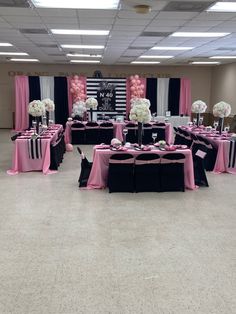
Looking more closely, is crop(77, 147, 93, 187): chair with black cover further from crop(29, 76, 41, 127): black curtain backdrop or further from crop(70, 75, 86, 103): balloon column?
crop(29, 76, 41, 127): black curtain backdrop

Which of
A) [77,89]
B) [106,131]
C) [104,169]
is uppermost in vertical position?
[77,89]

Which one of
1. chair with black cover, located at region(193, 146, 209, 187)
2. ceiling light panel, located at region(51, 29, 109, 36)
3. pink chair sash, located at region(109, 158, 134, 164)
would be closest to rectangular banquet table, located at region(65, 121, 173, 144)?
ceiling light panel, located at region(51, 29, 109, 36)

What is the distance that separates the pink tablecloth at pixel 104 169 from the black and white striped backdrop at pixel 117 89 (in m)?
9.27

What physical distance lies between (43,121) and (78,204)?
5145mm

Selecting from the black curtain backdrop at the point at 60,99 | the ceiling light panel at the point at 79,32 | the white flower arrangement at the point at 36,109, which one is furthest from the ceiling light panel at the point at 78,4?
the black curtain backdrop at the point at 60,99

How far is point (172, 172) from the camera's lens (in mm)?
6242

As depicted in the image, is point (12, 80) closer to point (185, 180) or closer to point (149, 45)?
Result: point (149, 45)

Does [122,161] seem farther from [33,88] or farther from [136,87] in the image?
[33,88]

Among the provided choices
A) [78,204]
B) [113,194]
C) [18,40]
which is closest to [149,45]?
[18,40]

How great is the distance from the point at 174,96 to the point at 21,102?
7.29 meters

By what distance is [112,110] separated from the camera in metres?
15.7

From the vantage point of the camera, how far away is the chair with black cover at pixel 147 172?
6133 mm

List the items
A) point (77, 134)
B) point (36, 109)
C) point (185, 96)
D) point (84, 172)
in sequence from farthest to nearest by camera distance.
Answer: point (185, 96) → point (77, 134) → point (36, 109) → point (84, 172)

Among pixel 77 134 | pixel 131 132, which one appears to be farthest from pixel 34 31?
pixel 131 132
